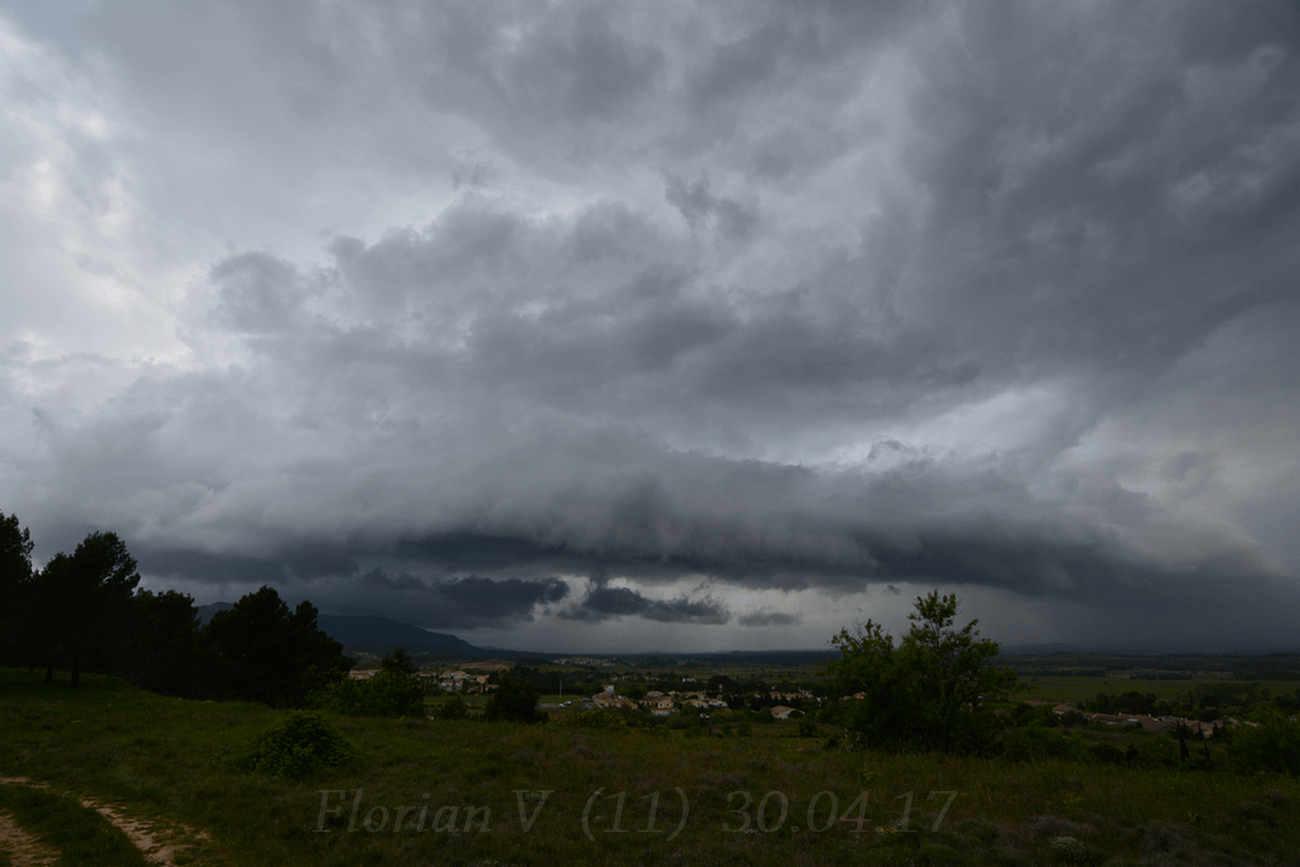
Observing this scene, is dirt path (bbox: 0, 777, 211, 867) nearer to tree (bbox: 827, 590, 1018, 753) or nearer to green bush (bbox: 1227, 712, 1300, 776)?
tree (bbox: 827, 590, 1018, 753)

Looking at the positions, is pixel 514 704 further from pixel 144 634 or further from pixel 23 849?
pixel 23 849

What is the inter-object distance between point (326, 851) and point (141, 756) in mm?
14605

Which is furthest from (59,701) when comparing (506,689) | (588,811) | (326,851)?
(588,811)

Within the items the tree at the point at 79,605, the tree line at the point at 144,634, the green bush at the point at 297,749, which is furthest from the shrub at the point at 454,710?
the tree at the point at 79,605

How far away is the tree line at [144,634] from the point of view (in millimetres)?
41406

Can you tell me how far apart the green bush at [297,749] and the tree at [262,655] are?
34731 mm

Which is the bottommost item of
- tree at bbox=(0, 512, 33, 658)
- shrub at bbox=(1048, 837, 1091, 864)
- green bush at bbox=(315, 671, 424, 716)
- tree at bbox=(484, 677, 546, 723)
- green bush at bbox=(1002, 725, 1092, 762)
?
tree at bbox=(484, 677, 546, 723)

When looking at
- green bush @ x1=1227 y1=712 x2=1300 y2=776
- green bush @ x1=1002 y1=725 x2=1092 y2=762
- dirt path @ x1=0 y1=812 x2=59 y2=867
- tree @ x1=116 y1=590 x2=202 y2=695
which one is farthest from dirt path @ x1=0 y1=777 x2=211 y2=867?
tree @ x1=116 y1=590 x2=202 y2=695

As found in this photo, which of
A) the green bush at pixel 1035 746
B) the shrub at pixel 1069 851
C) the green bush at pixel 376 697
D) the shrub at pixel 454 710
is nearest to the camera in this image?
the shrub at pixel 1069 851

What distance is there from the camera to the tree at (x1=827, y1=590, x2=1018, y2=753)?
64.5 ft

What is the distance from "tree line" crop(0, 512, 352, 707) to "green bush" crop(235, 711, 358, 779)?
70.4ft

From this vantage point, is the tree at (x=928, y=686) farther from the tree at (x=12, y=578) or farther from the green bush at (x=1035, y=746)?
the tree at (x=12, y=578)

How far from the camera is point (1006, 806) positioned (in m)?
13.8

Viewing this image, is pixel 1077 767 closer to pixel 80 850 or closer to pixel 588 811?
pixel 588 811
